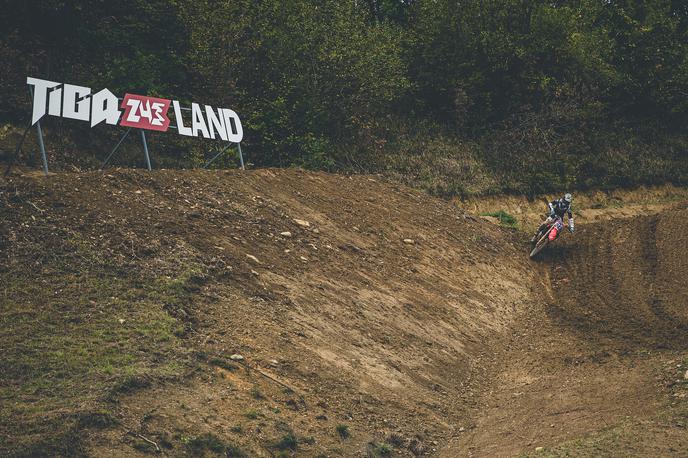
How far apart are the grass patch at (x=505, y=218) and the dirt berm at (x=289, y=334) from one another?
5.53 m

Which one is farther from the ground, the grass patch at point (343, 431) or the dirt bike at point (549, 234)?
the dirt bike at point (549, 234)

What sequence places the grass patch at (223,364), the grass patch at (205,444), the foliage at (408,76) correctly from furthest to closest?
the foliage at (408,76)
the grass patch at (223,364)
the grass patch at (205,444)

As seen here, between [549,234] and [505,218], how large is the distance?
4327mm

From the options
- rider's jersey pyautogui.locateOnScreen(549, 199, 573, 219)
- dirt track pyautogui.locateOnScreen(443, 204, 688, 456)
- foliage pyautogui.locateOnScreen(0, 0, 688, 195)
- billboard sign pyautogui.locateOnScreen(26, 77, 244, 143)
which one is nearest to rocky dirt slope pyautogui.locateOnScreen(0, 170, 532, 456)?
dirt track pyautogui.locateOnScreen(443, 204, 688, 456)

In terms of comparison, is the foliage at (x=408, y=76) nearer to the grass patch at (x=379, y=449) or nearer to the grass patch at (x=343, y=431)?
the grass patch at (x=343, y=431)

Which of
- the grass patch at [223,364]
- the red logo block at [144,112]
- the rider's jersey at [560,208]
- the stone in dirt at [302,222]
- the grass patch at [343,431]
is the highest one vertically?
the red logo block at [144,112]

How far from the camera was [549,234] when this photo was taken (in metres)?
21.9

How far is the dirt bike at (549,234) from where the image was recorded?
71.7ft

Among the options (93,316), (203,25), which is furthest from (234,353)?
(203,25)

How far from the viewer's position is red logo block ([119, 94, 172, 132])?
18.1 meters

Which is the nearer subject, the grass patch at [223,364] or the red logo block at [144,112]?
the grass patch at [223,364]

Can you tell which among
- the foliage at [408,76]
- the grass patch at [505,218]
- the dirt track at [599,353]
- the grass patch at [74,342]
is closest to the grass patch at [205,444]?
the grass patch at [74,342]

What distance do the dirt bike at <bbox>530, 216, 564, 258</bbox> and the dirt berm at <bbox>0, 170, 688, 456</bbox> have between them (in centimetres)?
183

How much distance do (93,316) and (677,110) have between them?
30018 mm
